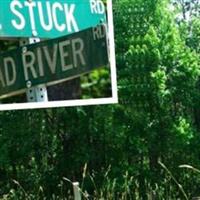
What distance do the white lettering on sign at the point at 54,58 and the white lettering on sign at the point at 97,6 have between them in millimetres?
215

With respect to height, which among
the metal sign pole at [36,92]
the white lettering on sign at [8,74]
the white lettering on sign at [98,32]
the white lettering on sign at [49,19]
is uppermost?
the white lettering on sign at [49,19]

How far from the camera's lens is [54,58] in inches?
141

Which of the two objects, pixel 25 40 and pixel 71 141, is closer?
pixel 25 40

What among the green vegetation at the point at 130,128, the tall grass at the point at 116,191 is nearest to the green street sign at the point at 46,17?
the tall grass at the point at 116,191

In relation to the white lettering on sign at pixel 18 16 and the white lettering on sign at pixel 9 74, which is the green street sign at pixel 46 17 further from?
the white lettering on sign at pixel 9 74

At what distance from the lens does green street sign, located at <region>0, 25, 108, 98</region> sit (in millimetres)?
3438

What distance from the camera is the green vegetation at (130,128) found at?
998 cm

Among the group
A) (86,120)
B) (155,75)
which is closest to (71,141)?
(86,120)

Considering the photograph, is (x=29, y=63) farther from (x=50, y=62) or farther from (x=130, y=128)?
(x=130, y=128)

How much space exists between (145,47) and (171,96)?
102cm

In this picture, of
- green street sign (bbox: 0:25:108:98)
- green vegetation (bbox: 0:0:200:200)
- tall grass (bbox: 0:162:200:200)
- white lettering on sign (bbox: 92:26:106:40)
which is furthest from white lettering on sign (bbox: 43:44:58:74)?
green vegetation (bbox: 0:0:200:200)

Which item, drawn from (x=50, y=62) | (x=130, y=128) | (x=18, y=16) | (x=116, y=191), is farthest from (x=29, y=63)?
(x=130, y=128)

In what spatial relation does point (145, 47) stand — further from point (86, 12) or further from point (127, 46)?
point (86, 12)

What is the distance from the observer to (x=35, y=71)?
3543mm
